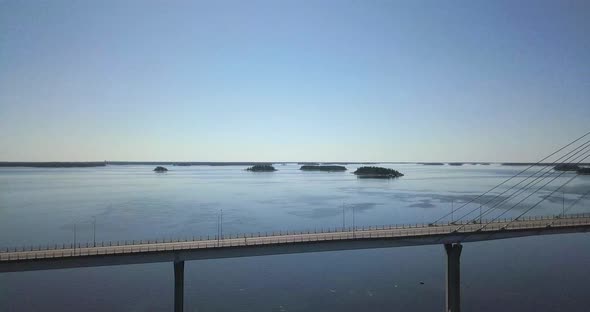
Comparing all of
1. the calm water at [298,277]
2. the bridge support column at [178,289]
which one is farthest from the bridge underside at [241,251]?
the calm water at [298,277]

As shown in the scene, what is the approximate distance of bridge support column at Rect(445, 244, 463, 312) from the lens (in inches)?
1602

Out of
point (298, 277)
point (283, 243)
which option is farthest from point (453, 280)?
point (298, 277)

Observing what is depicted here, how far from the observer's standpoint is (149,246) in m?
40.2

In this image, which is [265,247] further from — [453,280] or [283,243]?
[453,280]

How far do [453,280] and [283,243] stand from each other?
19387mm

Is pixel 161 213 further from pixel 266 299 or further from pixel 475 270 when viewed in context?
pixel 475 270

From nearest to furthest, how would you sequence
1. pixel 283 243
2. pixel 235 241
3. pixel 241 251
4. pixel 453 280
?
pixel 241 251 < pixel 283 243 < pixel 235 241 < pixel 453 280

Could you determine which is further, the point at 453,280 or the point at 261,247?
the point at 453,280

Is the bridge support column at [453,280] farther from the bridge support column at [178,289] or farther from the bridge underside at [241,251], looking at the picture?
the bridge support column at [178,289]

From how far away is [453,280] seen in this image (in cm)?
4188

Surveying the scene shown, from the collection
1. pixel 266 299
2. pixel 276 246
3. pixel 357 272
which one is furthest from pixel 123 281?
pixel 357 272

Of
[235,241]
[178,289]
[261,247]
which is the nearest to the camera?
[178,289]

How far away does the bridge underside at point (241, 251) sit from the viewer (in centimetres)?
3553

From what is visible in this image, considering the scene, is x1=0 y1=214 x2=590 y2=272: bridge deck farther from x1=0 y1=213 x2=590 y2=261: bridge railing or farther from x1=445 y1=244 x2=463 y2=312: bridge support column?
x1=445 y1=244 x2=463 y2=312: bridge support column
